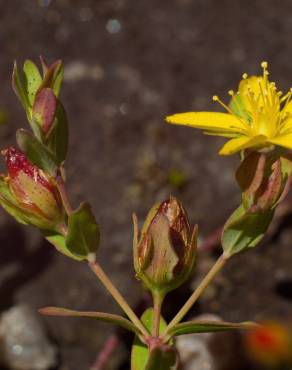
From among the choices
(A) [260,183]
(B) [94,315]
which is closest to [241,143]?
(A) [260,183]

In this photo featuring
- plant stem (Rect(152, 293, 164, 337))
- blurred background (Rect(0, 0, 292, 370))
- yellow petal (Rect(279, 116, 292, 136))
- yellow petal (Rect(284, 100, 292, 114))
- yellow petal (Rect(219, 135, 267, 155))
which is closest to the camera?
yellow petal (Rect(219, 135, 267, 155))

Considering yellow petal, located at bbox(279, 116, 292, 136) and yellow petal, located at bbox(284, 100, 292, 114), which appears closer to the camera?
yellow petal, located at bbox(279, 116, 292, 136)

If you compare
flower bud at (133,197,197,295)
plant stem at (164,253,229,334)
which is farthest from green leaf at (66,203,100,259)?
plant stem at (164,253,229,334)

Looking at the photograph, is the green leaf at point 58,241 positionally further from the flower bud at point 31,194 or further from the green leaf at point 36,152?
the green leaf at point 36,152

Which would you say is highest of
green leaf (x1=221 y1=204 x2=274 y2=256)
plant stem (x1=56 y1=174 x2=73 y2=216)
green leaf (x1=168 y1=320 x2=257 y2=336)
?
plant stem (x1=56 y1=174 x2=73 y2=216)

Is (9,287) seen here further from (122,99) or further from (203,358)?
(122,99)

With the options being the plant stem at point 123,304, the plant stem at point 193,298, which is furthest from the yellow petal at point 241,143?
the plant stem at point 123,304

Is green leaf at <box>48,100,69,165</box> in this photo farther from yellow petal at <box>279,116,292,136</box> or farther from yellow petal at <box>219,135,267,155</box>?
yellow petal at <box>279,116,292,136</box>
